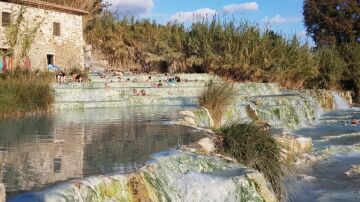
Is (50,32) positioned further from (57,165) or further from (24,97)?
(57,165)

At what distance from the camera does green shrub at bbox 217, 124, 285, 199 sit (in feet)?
23.4

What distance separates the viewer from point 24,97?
11.7m

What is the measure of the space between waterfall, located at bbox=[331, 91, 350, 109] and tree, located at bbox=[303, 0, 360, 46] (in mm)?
14444

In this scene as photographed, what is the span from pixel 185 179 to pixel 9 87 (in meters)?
7.10

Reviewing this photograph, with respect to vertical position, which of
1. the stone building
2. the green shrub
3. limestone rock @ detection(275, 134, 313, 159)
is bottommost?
limestone rock @ detection(275, 134, 313, 159)

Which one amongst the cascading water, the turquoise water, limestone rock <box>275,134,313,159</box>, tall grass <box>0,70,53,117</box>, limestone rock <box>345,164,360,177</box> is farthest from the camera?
the cascading water

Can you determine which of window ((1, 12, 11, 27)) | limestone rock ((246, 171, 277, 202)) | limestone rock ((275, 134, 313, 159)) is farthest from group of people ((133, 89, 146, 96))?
limestone rock ((246, 171, 277, 202))

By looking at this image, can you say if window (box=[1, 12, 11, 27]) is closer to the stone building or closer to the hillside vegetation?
the stone building

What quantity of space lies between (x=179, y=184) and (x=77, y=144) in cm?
221

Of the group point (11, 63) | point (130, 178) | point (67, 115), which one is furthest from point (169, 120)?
point (11, 63)

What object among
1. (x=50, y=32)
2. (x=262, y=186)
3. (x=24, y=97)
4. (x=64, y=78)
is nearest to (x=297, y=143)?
(x=262, y=186)

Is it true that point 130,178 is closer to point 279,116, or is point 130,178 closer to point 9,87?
point 9,87

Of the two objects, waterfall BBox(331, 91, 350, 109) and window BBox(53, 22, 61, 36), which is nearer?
waterfall BBox(331, 91, 350, 109)

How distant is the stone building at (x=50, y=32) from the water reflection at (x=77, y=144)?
1234 centimetres
